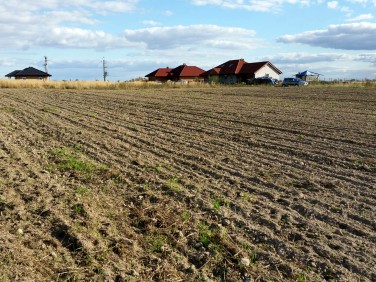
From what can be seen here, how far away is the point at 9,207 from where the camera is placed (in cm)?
565

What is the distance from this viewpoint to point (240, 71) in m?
72.7

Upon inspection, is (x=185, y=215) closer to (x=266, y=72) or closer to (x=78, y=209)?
(x=78, y=209)

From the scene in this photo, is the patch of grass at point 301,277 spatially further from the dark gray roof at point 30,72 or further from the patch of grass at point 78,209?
the dark gray roof at point 30,72

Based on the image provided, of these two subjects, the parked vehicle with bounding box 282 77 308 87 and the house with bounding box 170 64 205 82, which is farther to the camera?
the house with bounding box 170 64 205 82

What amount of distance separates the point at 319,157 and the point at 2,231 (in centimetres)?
627

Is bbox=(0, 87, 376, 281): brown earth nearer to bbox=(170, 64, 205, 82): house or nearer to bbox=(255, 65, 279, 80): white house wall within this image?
bbox=(255, 65, 279, 80): white house wall

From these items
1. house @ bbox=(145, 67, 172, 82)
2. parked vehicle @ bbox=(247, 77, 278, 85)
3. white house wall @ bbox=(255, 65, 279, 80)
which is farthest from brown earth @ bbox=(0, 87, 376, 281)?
house @ bbox=(145, 67, 172, 82)

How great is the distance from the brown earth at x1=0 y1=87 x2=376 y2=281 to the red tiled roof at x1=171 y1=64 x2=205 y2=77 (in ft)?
226

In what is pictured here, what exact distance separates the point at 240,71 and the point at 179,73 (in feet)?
40.8

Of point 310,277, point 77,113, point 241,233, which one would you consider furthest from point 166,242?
point 77,113

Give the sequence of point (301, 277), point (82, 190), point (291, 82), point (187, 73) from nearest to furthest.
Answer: point (301, 277), point (82, 190), point (291, 82), point (187, 73)

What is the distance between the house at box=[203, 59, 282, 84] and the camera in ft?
230

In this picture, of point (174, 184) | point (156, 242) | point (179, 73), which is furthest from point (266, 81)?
point (156, 242)

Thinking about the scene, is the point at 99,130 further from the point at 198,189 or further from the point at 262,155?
the point at 198,189
